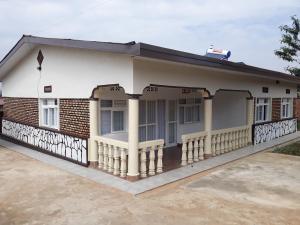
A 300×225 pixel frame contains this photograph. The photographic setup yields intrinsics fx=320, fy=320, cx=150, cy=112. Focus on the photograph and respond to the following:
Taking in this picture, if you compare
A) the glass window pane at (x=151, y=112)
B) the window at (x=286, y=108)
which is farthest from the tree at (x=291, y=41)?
Answer: the glass window pane at (x=151, y=112)

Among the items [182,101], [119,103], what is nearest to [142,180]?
[119,103]

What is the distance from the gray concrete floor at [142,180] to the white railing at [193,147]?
20 centimetres

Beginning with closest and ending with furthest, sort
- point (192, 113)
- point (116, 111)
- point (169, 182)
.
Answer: point (169, 182), point (116, 111), point (192, 113)

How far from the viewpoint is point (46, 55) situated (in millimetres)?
10016

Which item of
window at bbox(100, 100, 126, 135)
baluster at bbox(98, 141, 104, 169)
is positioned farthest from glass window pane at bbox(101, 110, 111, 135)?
baluster at bbox(98, 141, 104, 169)

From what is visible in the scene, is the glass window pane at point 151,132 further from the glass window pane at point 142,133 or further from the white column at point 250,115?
the white column at point 250,115

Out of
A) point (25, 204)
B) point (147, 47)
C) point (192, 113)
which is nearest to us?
point (25, 204)

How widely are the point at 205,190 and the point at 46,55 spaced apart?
657 cm

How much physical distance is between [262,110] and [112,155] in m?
8.59

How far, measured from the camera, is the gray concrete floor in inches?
261

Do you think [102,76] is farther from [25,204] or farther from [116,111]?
[25,204]

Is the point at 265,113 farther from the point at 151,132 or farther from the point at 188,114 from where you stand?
the point at 151,132

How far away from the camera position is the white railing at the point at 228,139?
9.55 metres

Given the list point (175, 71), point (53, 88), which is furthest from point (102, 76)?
point (53, 88)
